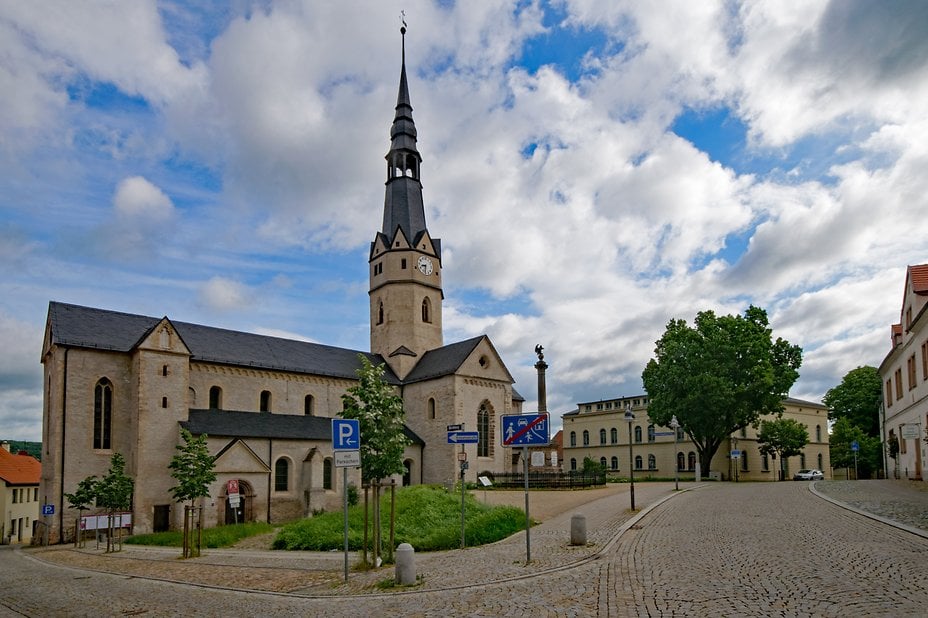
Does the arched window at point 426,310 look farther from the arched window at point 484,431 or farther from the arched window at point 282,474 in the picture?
the arched window at point 282,474

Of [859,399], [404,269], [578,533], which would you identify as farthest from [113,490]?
[859,399]

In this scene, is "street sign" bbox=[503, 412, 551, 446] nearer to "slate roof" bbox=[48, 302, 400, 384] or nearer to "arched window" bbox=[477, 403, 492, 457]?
"slate roof" bbox=[48, 302, 400, 384]

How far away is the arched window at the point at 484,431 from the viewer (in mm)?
53375

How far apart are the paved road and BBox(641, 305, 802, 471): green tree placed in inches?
1231

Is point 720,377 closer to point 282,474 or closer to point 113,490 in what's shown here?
point 282,474

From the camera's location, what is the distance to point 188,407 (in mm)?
41875

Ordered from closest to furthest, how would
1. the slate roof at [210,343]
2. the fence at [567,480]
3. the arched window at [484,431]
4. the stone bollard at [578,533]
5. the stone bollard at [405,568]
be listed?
the stone bollard at [405,568], the stone bollard at [578,533], the slate roof at [210,343], the fence at [567,480], the arched window at [484,431]

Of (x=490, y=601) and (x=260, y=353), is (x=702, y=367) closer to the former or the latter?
(x=260, y=353)

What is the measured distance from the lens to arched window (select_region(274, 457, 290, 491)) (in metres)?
42.7

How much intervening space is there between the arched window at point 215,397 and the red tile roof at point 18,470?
25963 millimetres

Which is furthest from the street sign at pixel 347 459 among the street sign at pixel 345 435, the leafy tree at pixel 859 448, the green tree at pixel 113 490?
the leafy tree at pixel 859 448

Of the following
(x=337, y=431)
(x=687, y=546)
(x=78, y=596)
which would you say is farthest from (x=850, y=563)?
(x=78, y=596)

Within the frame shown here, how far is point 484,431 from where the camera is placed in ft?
176

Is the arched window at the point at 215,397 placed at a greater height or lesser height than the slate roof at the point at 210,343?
lesser
